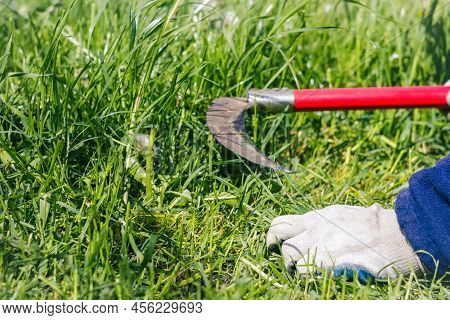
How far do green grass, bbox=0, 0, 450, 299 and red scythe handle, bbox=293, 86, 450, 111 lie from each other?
12 centimetres

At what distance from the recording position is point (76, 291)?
5.91 feet

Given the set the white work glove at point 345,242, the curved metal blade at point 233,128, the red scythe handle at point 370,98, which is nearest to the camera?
the white work glove at point 345,242

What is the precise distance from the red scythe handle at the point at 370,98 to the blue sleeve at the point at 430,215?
0.42 meters

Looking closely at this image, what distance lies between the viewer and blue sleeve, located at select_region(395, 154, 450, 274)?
2002mm

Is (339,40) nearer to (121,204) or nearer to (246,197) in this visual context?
(246,197)

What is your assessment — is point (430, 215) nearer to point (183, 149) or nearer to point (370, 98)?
point (370, 98)

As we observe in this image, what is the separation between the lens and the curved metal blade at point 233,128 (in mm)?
2266

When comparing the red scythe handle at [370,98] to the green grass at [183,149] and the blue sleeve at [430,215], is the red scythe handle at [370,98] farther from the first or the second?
the blue sleeve at [430,215]

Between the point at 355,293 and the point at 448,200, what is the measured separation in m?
0.35

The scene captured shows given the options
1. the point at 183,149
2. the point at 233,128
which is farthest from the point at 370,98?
the point at 183,149

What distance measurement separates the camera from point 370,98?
95.7 inches

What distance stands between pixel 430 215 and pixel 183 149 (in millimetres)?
801

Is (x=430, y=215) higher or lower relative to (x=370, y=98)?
lower

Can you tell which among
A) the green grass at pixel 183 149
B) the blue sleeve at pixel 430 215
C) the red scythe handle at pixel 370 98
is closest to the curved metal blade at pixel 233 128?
the green grass at pixel 183 149
